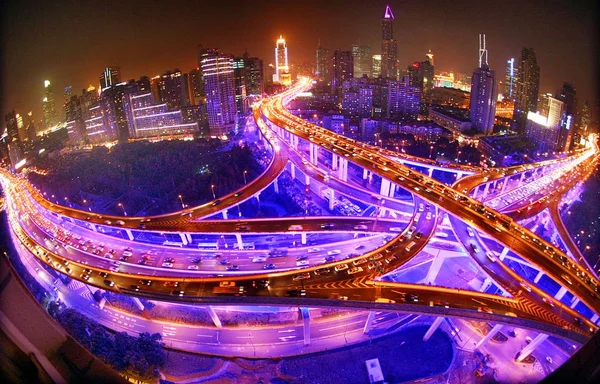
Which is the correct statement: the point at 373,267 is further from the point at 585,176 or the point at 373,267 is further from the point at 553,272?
the point at 585,176

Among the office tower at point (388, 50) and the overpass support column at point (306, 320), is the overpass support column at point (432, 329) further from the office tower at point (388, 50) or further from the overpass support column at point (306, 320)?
the office tower at point (388, 50)

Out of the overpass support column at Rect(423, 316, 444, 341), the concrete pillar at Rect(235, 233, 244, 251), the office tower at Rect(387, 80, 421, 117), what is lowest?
the overpass support column at Rect(423, 316, 444, 341)

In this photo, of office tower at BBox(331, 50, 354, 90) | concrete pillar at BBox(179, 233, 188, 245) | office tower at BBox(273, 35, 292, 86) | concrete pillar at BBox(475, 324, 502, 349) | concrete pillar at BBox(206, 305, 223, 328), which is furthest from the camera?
office tower at BBox(273, 35, 292, 86)

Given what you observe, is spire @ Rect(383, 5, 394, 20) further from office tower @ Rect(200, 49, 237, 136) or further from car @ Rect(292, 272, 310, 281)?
car @ Rect(292, 272, 310, 281)

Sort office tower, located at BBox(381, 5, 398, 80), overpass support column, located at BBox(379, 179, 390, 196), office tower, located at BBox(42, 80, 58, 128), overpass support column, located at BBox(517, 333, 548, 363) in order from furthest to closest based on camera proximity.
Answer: office tower, located at BBox(381, 5, 398, 80), office tower, located at BBox(42, 80, 58, 128), overpass support column, located at BBox(379, 179, 390, 196), overpass support column, located at BBox(517, 333, 548, 363)

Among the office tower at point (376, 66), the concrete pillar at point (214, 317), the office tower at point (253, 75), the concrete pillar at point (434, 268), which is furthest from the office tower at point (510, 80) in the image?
the concrete pillar at point (214, 317)

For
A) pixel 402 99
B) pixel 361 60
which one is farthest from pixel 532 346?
pixel 361 60

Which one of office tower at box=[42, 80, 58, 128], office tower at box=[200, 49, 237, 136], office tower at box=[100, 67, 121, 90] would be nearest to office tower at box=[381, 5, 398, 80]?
office tower at box=[200, 49, 237, 136]

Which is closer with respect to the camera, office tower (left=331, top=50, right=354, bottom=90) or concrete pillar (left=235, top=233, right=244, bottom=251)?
concrete pillar (left=235, top=233, right=244, bottom=251)
